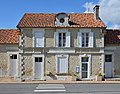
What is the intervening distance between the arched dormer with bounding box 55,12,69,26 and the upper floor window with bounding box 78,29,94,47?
1.69 meters

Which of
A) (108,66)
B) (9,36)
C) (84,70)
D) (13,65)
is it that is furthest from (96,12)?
(13,65)

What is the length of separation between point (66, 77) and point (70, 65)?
1180 millimetres

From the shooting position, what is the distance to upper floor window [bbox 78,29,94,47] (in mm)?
28000

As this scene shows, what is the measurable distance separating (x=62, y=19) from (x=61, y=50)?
2.94 meters

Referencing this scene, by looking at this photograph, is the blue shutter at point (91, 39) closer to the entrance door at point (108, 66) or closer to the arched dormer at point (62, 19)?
the entrance door at point (108, 66)

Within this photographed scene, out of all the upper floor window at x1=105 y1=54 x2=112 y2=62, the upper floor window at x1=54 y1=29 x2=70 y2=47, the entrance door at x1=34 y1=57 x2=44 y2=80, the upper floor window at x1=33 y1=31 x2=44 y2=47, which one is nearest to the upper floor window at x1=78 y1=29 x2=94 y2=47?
the upper floor window at x1=54 y1=29 x2=70 y2=47

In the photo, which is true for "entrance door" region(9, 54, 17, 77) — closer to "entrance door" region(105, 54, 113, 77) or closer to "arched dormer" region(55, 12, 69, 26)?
"arched dormer" region(55, 12, 69, 26)

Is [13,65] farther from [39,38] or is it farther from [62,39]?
[62,39]

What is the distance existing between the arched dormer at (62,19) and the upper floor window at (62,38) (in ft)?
2.23

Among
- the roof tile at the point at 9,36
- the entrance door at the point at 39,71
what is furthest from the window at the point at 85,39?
the roof tile at the point at 9,36

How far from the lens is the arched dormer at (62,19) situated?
2811cm

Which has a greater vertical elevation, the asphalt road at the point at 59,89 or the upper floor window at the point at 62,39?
the upper floor window at the point at 62,39

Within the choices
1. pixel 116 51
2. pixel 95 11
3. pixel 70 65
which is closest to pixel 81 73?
pixel 70 65

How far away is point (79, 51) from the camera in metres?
28.1
